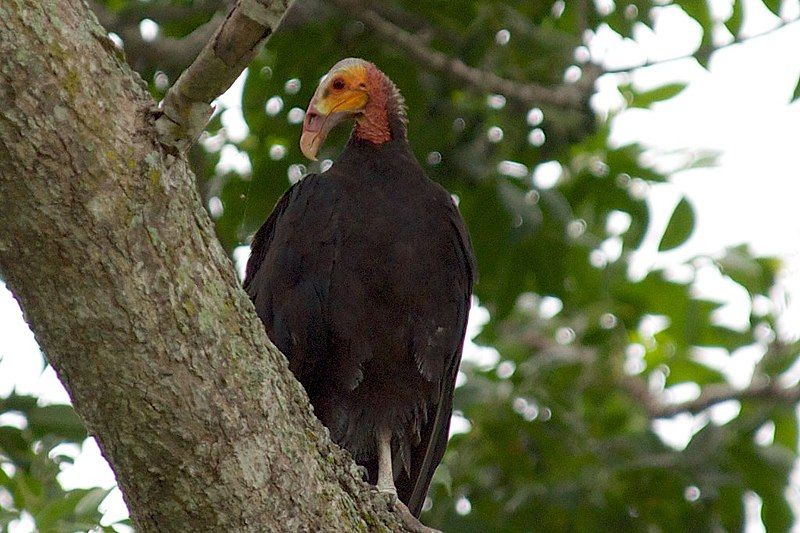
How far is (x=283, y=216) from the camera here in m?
3.68

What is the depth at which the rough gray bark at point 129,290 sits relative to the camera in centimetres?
194

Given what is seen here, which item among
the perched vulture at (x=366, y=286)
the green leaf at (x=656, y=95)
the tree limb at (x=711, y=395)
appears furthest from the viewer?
the tree limb at (x=711, y=395)

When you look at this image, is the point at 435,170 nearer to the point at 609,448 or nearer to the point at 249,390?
the point at 609,448

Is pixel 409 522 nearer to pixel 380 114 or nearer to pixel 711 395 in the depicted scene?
pixel 380 114

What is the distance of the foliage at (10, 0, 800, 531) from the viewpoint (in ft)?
13.7

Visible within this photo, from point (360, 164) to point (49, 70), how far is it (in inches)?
73.3

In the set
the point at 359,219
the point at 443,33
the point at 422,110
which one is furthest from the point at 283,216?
the point at 443,33

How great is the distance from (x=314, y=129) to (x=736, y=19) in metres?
1.44

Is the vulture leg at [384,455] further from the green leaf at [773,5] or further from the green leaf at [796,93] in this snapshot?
the green leaf at [773,5]

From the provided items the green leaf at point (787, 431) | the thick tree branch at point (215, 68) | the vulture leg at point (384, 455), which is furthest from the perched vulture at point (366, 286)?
the green leaf at point (787, 431)

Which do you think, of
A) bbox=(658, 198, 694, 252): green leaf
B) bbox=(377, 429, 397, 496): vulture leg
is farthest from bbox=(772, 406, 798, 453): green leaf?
bbox=(377, 429, 397, 496): vulture leg

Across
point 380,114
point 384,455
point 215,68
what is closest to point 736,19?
point 380,114

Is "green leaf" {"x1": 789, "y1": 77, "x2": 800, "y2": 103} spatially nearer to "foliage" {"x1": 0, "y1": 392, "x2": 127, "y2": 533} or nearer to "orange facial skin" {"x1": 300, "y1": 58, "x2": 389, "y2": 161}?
"orange facial skin" {"x1": 300, "y1": 58, "x2": 389, "y2": 161}

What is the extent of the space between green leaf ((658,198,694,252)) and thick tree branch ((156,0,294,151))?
262 cm
